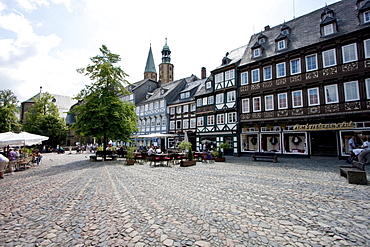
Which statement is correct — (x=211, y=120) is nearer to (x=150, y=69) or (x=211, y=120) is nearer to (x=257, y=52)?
(x=257, y=52)

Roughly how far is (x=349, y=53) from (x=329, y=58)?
1365mm

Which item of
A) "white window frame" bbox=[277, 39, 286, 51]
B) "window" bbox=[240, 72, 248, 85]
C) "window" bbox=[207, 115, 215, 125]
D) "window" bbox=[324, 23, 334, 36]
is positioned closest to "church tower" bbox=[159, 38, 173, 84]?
"window" bbox=[207, 115, 215, 125]

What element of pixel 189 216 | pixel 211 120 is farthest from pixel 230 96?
pixel 189 216

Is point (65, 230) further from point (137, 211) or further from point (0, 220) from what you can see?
point (0, 220)

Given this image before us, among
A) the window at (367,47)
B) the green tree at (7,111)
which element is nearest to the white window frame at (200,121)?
the window at (367,47)

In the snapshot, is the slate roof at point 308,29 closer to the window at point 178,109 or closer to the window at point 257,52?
the window at point 257,52

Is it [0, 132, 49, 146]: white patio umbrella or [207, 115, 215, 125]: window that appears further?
[207, 115, 215, 125]: window

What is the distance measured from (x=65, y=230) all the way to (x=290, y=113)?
65.2 ft

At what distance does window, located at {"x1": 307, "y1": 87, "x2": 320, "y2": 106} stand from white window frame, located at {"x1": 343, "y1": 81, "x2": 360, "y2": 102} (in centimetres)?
196

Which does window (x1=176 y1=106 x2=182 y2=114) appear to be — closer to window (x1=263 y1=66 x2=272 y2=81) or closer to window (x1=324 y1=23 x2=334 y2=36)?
window (x1=263 y1=66 x2=272 y2=81)

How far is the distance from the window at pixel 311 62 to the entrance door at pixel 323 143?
6.02 meters

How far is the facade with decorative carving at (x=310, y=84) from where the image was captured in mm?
16000

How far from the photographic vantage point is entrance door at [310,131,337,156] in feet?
59.4

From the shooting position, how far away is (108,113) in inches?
691
